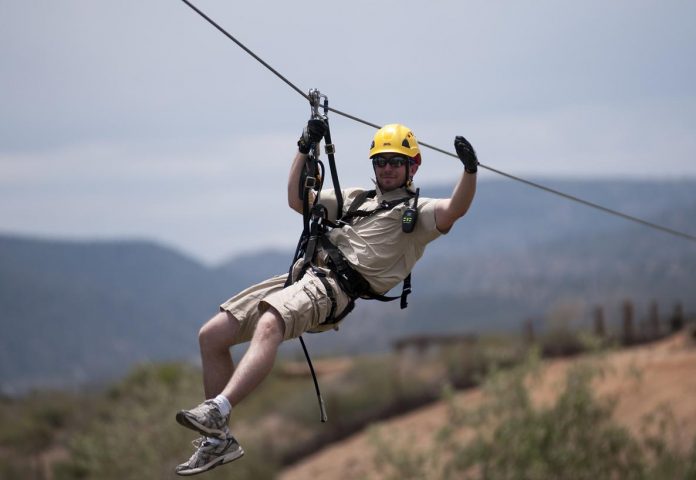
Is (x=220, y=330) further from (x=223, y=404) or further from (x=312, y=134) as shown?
(x=312, y=134)

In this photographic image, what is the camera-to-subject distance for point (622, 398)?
5416cm

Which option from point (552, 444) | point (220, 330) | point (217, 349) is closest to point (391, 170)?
point (220, 330)

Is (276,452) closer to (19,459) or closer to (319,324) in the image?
(19,459)

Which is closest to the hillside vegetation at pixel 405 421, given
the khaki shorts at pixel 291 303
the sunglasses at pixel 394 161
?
the sunglasses at pixel 394 161

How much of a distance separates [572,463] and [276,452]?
27307mm

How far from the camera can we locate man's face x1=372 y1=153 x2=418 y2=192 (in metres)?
11.3

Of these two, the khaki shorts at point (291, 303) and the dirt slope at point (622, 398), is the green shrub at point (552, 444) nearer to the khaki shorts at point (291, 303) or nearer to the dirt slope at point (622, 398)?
the dirt slope at point (622, 398)

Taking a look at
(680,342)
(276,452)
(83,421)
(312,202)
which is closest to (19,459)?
(83,421)

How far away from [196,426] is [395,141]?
3.12 meters

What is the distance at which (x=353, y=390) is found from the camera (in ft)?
222

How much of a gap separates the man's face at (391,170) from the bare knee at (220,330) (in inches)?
73.0

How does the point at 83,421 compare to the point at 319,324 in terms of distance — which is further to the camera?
the point at 83,421

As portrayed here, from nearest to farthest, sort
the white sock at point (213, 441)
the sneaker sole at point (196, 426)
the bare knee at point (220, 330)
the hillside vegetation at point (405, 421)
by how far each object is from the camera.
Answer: the sneaker sole at point (196, 426) → the white sock at point (213, 441) → the bare knee at point (220, 330) → the hillside vegetation at point (405, 421)

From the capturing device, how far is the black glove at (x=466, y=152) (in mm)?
10633
